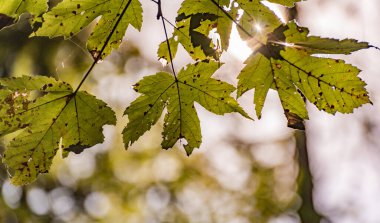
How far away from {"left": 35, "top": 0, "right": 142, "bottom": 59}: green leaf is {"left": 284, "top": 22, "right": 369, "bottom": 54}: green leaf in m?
0.47

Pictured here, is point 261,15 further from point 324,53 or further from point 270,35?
point 324,53

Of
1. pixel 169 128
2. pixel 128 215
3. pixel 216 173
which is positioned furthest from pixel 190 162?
pixel 169 128

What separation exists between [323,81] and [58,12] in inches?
32.2

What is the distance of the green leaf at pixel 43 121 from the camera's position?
1.19 meters

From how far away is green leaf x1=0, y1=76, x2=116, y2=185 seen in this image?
3.90ft

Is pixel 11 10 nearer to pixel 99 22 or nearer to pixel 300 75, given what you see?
pixel 99 22

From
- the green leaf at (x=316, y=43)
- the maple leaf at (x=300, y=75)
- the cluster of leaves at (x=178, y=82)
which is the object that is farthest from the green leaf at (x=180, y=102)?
the green leaf at (x=316, y=43)

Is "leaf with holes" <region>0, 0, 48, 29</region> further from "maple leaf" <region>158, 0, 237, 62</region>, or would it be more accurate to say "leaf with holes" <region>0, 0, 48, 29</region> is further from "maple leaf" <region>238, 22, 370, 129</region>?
"maple leaf" <region>238, 22, 370, 129</region>

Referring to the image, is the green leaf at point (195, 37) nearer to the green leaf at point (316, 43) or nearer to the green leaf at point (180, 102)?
the green leaf at point (180, 102)

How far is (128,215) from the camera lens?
8.25m

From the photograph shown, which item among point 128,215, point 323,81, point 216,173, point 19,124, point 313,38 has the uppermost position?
point 313,38

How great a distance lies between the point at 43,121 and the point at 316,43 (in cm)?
88

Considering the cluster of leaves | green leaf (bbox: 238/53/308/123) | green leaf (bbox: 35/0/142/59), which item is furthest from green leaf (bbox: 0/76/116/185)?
green leaf (bbox: 238/53/308/123)

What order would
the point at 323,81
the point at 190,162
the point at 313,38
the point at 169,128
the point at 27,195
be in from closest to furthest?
1. the point at 313,38
2. the point at 323,81
3. the point at 169,128
4. the point at 27,195
5. the point at 190,162
